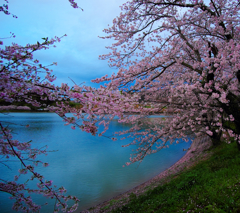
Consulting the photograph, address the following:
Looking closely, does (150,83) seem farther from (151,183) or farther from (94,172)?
(94,172)

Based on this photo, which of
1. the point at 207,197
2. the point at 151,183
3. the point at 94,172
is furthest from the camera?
the point at 94,172

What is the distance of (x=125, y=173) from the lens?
10805 millimetres

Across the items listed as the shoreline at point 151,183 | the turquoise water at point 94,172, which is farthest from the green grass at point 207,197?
the turquoise water at point 94,172

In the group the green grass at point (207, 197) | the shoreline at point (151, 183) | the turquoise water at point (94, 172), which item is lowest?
the green grass at point (207, 197)

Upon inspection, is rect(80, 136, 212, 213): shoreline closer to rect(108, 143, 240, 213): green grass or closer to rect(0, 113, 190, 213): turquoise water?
rect(0, 113, 190, 213): turquoise water

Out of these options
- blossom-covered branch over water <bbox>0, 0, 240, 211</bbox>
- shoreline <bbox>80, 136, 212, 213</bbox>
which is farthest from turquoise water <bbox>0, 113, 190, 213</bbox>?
blossom-covered branch over water <bbox>0, 0, 240, 211</bbox>

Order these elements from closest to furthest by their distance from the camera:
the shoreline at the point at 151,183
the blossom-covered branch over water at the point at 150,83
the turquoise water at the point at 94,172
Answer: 1. the blossom-covered branch over water at the point at 150,83
2. the shoreline at the point at 151,183
3. the turquoise water at the point at 94,172

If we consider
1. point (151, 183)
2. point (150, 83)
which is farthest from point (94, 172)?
point (150, 83)

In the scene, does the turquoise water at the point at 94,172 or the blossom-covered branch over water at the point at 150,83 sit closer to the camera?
the blossom-covered branch over water at the point at 150,83

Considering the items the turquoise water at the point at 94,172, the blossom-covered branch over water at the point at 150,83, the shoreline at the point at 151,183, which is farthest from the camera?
the turquoise water at the point at 94,172

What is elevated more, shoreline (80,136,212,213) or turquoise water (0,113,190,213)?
turquoise water (0,113,190,213)

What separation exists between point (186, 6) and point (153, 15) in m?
1.12

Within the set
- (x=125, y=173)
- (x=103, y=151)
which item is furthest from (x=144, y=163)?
(x=103, y=151)

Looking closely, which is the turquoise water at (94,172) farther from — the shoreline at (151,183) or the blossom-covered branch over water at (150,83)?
the blossom-covered branch over water at (150,83)
